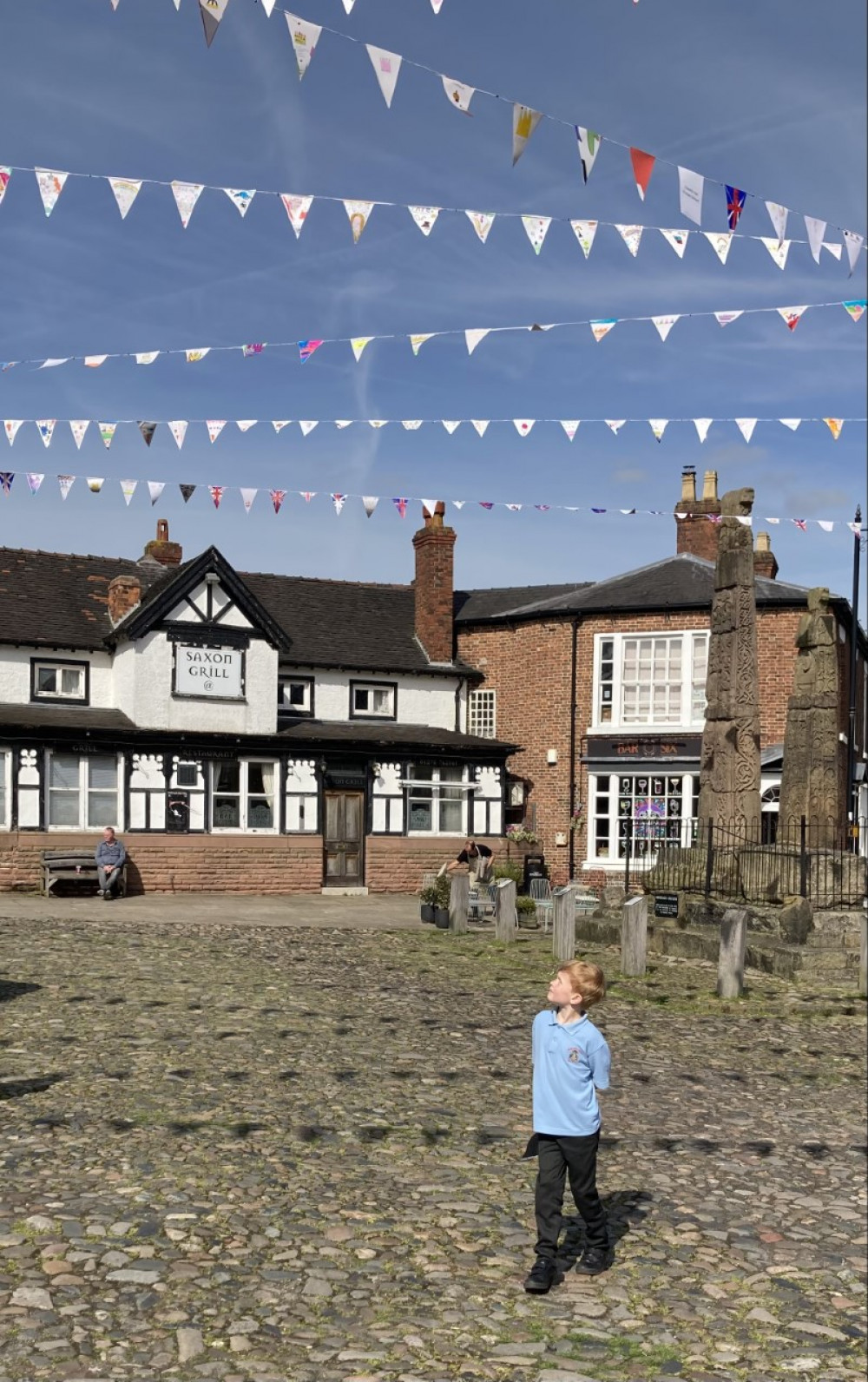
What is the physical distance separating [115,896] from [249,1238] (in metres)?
20.2

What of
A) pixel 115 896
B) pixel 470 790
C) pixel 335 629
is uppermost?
pixel 335 629

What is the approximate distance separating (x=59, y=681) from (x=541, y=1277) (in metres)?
24.0

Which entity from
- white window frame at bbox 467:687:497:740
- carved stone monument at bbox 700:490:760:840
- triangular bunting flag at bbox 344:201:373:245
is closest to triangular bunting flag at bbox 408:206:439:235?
triangular bunting flag at bbox 344:201:373:245

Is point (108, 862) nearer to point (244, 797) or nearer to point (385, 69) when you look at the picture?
point (244, 797)

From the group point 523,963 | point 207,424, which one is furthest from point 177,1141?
point 207,424

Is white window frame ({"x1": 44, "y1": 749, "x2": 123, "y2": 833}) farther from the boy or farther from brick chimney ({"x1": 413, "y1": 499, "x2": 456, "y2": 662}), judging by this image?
the boy

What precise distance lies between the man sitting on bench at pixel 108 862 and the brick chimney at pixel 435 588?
34.9ft

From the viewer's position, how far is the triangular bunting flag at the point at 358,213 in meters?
13.8

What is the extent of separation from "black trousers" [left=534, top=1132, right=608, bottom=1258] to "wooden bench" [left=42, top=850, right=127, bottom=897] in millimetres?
20485

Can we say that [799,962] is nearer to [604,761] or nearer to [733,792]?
[733,792]

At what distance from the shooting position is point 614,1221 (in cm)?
762

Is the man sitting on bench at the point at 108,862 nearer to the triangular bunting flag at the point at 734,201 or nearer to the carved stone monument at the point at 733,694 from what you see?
the carved stone monument at the point at 733,694

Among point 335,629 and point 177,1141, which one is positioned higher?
point 335,629

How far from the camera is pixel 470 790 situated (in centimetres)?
3123
